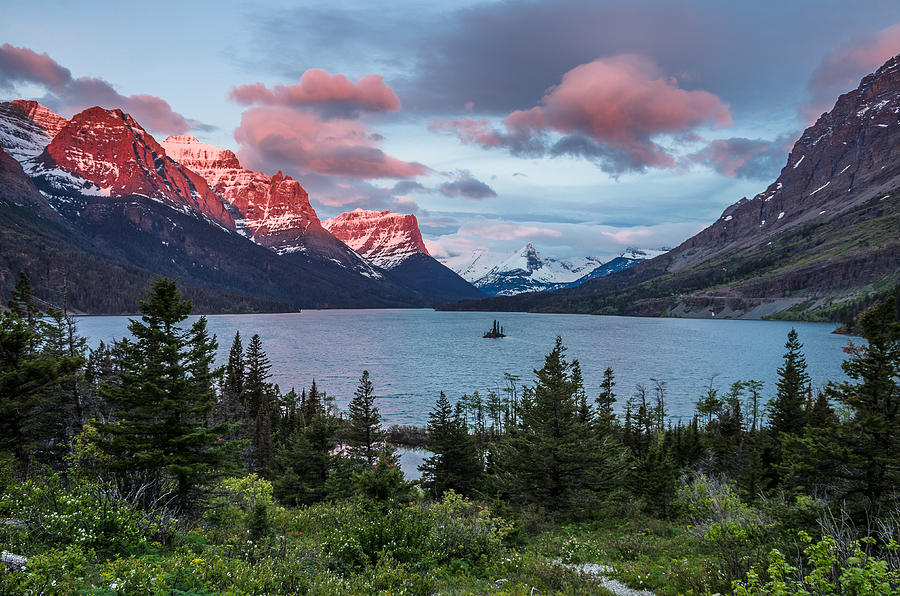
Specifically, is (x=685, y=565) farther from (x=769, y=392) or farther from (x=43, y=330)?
(x=769, y=392)

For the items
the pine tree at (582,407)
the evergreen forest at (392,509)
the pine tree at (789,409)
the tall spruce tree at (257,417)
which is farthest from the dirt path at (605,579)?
the pine tree at (789,409)

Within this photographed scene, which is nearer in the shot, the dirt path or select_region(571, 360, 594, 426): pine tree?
the dirt path

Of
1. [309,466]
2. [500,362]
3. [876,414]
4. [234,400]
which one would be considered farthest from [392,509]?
[500,362]

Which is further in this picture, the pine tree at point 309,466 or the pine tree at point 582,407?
the pine tree at point 582,407

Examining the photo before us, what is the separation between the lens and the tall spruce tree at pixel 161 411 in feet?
60.3

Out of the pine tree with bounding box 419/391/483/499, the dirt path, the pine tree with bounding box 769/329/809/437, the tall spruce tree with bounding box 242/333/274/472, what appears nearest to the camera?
the dirt path

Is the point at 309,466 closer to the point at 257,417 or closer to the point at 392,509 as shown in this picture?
the point at 392,509

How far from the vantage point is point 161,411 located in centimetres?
1925

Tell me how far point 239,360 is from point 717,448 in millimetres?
75720

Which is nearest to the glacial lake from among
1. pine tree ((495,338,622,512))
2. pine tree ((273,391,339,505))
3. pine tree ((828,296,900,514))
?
pine tree ((273,391,339,505))

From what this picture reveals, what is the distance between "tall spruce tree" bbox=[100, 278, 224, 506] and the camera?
18375 mm

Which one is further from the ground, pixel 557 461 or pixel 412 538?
pixel 412 538

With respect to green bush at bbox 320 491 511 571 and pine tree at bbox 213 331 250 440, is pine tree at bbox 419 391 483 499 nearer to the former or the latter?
green bush at bbox 320 491 511 571

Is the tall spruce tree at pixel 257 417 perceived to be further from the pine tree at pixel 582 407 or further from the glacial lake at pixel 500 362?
the pine tree at pixel 582 407
